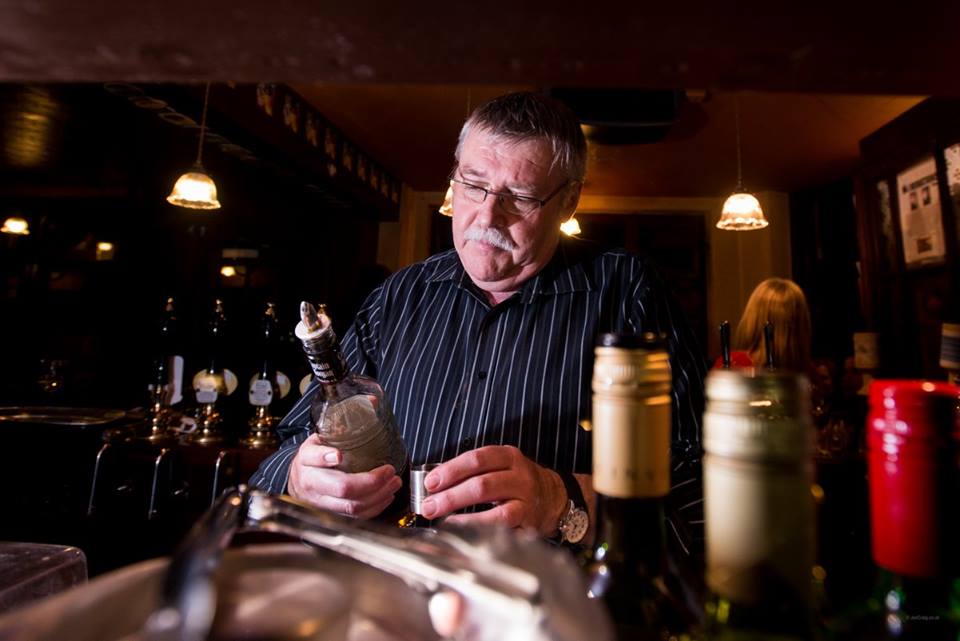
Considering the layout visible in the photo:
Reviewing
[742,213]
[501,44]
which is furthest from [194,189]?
[742,213]

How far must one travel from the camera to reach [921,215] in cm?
315

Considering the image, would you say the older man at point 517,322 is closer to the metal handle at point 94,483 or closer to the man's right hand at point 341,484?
the man's right hand at point 341,484

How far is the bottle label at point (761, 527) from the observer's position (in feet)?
0.86

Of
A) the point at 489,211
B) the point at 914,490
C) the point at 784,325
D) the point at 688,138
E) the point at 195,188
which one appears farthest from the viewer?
the point at 688,138

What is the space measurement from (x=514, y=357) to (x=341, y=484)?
578 millimetres

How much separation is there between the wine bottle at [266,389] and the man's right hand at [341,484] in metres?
2.23

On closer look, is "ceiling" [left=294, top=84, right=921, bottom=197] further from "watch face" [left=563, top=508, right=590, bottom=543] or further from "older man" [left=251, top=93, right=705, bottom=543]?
"watch face" [left=563, top=508, right=590, bottom=543]

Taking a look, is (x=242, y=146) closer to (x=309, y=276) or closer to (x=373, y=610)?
(x=309, y=276)

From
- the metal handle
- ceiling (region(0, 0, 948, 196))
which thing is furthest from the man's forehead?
the metal handle

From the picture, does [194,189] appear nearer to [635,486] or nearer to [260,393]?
[260,393]

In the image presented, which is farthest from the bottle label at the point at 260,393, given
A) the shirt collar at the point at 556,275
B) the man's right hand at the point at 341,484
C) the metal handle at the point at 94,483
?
the man's right hand at the point at 341,484

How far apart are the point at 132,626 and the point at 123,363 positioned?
11.8ft

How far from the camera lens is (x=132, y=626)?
0.25 metres

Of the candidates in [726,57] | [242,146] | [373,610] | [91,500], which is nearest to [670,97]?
A: [242,146]
